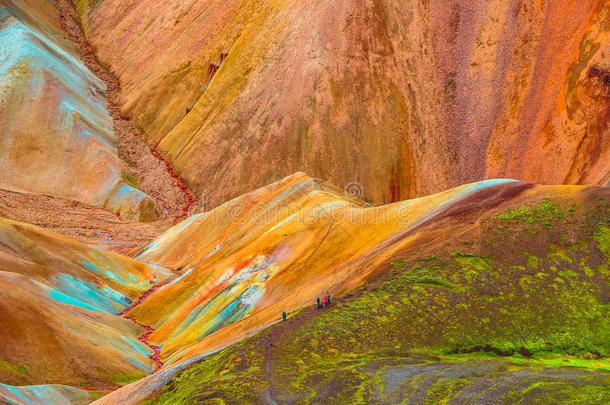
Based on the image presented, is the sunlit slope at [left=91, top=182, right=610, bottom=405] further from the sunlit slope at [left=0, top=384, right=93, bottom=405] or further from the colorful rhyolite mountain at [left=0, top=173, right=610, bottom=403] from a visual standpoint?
the sunlit slope at [left=0, top=384, right=93, bottom=405]

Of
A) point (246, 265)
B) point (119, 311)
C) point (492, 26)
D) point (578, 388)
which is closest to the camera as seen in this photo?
point (578, 388)

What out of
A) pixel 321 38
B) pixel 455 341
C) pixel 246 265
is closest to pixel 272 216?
pixel 246 265

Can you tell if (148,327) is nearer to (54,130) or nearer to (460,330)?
(460,330)

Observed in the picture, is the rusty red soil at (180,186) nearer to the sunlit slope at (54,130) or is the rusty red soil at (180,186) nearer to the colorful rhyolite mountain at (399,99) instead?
the colorful rhyolite mountain at (399,99)

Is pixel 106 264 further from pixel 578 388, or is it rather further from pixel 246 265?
pixel 578 388

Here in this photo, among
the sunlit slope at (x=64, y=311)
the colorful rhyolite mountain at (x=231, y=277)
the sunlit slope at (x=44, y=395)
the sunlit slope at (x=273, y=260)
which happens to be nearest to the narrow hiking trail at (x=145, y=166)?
the colorful rhyolite mountain at (x=231, y=277)

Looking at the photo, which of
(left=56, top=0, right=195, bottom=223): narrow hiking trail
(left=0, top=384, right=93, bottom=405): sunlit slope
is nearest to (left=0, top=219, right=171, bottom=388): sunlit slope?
(left=0, top=384, right=93, bottom=405): sunlit slope
